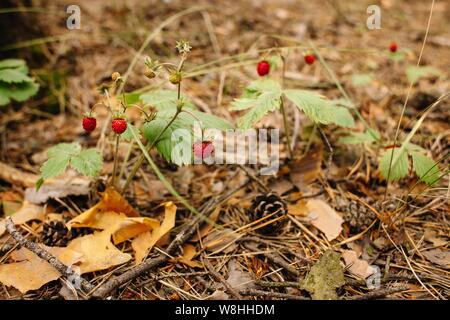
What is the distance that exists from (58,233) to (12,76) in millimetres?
843

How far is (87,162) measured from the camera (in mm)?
1445

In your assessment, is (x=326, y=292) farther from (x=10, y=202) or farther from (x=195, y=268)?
(x=10, y=202)

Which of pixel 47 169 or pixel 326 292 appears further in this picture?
pixel 47 169

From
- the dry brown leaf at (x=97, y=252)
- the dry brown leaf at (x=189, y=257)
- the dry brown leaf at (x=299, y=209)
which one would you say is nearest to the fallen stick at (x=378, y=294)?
the dry brown leaf at (x=299, y=209)

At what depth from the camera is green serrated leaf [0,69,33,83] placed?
1782 mm

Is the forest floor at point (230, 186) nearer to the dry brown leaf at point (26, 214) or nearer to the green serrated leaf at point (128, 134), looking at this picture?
the dry brown leaf at point (26, 214)

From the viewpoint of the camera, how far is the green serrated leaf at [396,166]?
155cm

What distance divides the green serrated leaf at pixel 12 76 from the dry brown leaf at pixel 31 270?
2.80 ft

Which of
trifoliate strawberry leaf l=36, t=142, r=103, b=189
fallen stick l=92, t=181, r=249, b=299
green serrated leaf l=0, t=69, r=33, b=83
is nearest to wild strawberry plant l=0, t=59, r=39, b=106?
green serrated leaf l=0, t=69, r=33, b=83

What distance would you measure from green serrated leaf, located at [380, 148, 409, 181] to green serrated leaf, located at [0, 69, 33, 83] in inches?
66.9

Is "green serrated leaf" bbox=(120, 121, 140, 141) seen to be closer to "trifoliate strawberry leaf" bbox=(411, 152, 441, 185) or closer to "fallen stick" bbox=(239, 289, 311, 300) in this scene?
"fallen stick" bbox=(239, 289, 311, 300)
